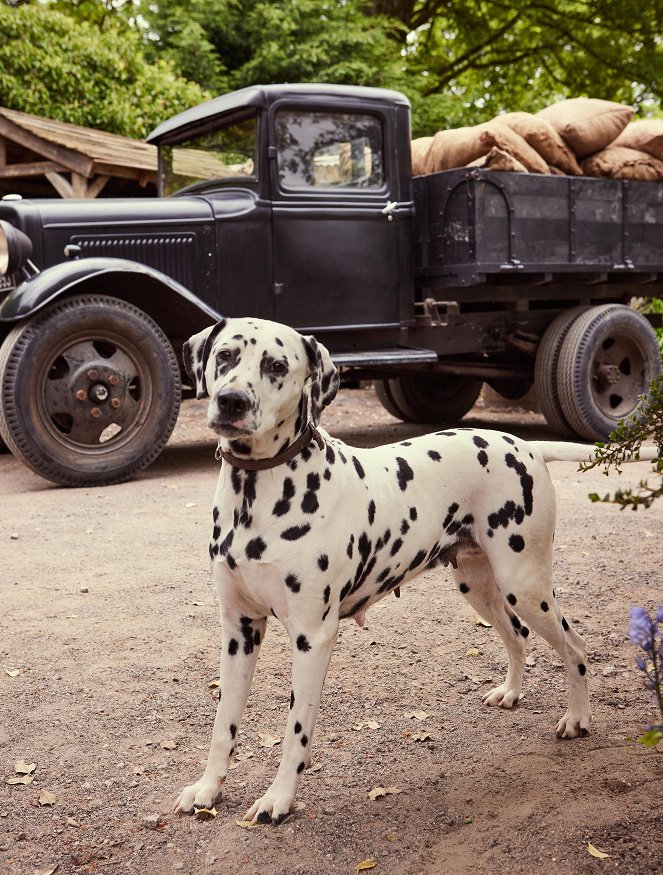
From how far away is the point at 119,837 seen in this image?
2.58m

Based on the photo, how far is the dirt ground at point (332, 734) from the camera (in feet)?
8.10

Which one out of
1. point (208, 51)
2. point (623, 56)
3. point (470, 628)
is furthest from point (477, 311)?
point (623, 56)

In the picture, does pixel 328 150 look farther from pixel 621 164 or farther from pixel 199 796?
pixel 199 796

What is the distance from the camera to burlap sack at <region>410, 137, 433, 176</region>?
27.7 feet

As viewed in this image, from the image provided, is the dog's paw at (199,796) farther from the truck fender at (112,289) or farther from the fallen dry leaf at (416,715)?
the truck fender at (112,289)

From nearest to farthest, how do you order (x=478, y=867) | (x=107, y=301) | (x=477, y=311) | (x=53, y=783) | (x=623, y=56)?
(x=478, y=867) → (x=53, y=783) → (x=107, y=301) → (x=477, y=311) → (x=623, y=56)

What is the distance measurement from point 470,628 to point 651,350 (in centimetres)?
553

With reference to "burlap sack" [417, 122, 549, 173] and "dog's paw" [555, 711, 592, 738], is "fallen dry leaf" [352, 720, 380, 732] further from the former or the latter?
"burlap sack" [417, 122, 549, 173]

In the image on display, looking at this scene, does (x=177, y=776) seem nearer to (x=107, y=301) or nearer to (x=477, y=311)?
(x=107, y=301)

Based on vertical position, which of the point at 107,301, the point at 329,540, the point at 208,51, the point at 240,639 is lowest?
the point at 240,639

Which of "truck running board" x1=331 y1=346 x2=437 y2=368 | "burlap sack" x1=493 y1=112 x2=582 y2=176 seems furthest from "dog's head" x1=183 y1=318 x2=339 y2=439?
"burlap sack" x1=493 y1=112 x2=582 y2=176

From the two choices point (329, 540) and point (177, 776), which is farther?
point (177, 776)

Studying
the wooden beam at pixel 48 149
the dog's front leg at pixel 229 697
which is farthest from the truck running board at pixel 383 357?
the dog's front leg at pixel 229 697

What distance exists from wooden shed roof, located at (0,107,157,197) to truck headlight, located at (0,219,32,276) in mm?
3614
